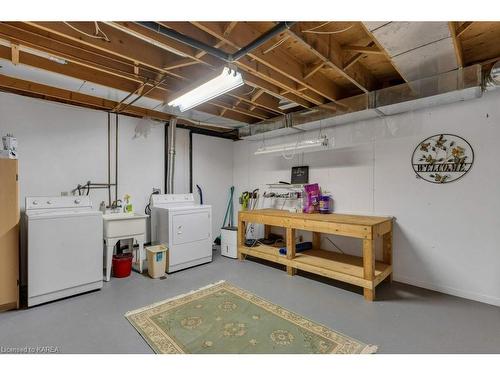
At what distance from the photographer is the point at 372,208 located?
340cm

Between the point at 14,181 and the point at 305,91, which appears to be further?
the point at 305,91

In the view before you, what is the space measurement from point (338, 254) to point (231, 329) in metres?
2.15

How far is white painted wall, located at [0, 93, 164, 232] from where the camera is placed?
3.00 m

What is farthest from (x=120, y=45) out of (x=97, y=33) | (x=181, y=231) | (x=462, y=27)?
(x=462, y=27)

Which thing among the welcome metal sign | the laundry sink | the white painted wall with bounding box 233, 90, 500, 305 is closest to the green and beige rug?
the laundry sink

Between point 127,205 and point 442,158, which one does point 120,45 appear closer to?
point 127,205

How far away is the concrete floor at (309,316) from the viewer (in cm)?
191

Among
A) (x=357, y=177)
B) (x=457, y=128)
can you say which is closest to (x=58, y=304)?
(x=357, y=177)

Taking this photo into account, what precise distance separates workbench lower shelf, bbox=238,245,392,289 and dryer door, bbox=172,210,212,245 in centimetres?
82

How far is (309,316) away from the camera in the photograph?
91.5 inches

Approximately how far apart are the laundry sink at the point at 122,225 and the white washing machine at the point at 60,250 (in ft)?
0.86
